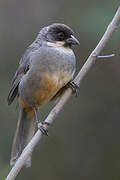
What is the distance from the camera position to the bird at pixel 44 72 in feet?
15.5

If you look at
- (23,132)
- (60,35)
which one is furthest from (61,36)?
(23,132)

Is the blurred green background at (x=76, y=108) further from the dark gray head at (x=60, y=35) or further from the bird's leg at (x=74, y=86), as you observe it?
the bird's leg at (x=74, y=86)

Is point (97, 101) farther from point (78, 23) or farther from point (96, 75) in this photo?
point (78, 23)

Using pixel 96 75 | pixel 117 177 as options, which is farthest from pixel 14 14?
pixel 117 177

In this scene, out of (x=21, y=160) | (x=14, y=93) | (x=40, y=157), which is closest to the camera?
(x=21, y=160)

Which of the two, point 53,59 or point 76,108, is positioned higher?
point 53,59

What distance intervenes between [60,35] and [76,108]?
2.02m

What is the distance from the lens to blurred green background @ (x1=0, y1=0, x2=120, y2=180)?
6.48m

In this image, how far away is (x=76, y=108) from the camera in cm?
671

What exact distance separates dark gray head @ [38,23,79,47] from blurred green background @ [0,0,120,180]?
4.70 ft

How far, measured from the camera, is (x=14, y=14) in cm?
687

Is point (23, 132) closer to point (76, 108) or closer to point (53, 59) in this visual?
point (53, 59)

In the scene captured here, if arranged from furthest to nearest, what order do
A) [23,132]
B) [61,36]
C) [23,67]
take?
1. [23,132]
2. [23,67]
3. [61,36]

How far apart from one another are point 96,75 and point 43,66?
80.1 inches
